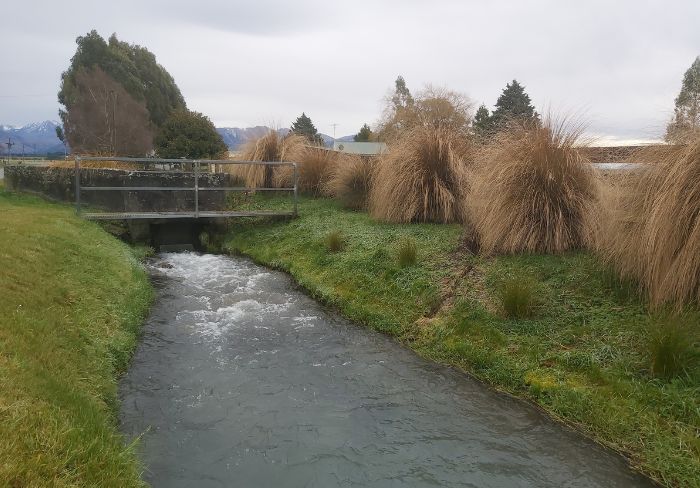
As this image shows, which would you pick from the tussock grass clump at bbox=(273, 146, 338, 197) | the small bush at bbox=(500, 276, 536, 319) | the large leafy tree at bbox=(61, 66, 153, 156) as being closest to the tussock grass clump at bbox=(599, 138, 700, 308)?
the small bush at bbox=(500, 276, 536, 319)

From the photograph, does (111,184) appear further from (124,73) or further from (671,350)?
(124,73)

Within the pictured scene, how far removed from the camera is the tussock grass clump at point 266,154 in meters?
16.1

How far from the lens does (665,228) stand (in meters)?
4.88

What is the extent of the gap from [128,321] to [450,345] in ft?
13.2

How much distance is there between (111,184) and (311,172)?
5.54 meters

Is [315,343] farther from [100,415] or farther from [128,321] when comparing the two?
[100,415]

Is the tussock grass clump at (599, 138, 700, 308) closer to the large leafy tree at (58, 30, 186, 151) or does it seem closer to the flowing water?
the flowing water

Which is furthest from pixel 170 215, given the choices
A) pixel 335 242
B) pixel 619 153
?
pixel 619 153

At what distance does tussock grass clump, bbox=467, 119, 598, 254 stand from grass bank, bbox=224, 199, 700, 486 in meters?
0.34

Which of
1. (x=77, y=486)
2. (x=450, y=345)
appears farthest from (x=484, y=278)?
(x=77, y=486)

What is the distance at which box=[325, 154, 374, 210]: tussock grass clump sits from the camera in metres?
13.2

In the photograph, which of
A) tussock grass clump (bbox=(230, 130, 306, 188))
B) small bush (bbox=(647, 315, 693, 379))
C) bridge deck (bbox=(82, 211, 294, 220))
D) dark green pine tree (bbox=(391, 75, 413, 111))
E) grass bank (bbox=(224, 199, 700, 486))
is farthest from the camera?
dark green pine tree (bbox=(391, 75, 413, 111))

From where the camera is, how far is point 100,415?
3.83m

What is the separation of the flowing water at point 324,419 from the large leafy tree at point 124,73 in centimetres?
3052
